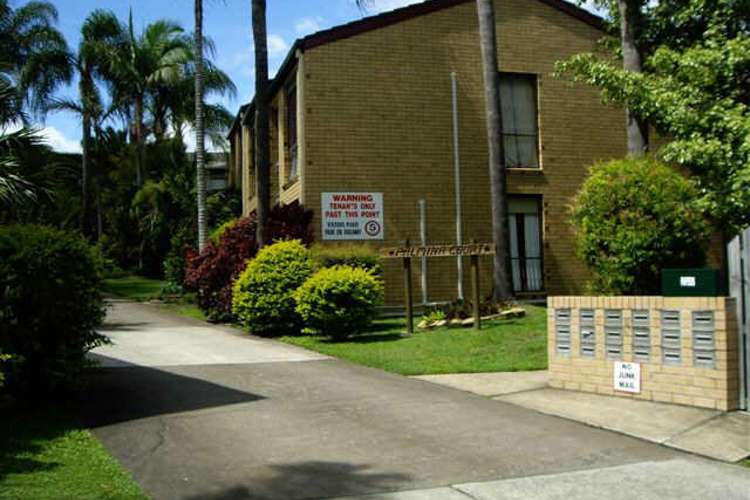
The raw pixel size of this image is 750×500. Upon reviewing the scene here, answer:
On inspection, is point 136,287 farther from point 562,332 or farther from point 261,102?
point 562,332

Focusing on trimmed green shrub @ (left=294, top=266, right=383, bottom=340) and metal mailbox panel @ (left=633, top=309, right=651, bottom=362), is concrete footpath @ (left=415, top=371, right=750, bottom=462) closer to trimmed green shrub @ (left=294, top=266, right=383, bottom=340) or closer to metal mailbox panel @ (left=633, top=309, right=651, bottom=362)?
metal mailbox panel @ (left=633, top=309, right=651, bottom=362)

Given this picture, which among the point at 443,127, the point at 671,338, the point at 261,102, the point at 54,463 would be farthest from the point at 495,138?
the point at 54,463

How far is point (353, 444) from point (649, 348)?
3.57m

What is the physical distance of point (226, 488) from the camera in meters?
5.73

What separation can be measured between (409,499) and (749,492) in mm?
2396

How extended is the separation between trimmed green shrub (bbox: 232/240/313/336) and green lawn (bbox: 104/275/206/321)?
3796 millimetres

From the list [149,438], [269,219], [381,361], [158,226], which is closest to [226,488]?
[149,438]

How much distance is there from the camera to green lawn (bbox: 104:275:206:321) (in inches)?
866

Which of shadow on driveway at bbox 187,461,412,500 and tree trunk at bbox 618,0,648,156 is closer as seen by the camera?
shadow on driveway at bbox 187,461,412,500

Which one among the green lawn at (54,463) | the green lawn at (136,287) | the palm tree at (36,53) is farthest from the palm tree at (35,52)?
the green lawn at (54,463)

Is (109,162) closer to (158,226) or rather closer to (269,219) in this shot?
(158,226)

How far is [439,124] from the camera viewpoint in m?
20.0

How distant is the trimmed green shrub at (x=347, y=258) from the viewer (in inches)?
650

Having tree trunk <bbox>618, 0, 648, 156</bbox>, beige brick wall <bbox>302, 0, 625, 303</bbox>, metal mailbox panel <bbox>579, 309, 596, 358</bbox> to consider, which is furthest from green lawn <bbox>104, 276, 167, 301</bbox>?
metal mailbox panel <bbox>579, 309, 596, 358</bbox>
